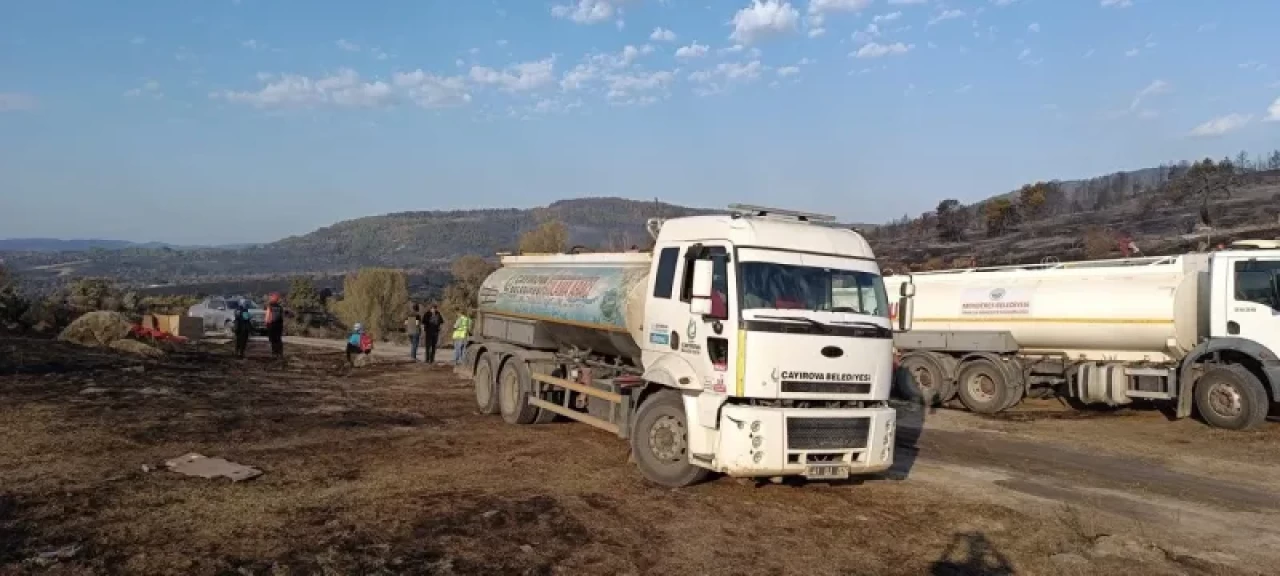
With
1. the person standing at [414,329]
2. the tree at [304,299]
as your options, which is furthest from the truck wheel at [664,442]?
the tree at [304,299]

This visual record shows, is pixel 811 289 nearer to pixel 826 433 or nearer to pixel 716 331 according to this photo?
pixel 716 331

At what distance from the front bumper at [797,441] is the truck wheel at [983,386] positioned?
9445 mm

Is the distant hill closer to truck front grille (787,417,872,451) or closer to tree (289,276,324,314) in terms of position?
tree (289,276,324,314)

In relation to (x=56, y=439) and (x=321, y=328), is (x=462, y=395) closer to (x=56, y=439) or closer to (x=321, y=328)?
(x=56, y=439)

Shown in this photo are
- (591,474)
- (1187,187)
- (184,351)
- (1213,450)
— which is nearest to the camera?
(591,474)

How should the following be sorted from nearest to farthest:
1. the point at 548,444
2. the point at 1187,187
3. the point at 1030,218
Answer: the point at 548,444
the point at 1187,187
the point at 1030,218

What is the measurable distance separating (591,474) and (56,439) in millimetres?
6327

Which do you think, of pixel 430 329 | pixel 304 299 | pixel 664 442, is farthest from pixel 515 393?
pixel 304 299

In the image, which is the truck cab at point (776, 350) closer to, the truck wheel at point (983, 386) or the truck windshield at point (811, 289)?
the truck windshield at point (811, 289)

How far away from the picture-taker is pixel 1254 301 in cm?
1464

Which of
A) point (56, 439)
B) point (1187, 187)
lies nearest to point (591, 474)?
point (56, 439)

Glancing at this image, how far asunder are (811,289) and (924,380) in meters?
10.5

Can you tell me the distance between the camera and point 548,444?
12.1 m

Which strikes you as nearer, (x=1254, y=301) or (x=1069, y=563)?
(x=1069, y=563)
